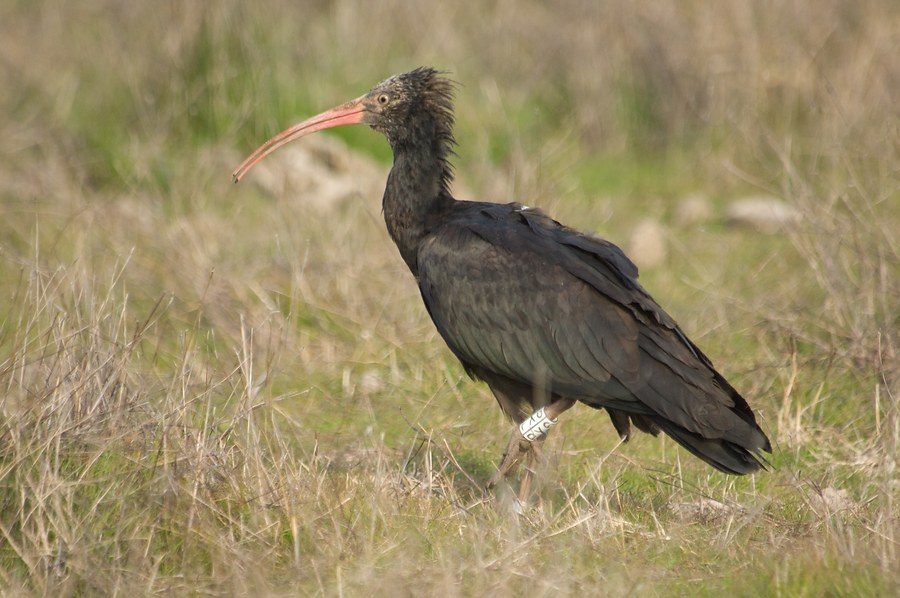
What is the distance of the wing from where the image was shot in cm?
505

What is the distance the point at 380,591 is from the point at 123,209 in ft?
16.7

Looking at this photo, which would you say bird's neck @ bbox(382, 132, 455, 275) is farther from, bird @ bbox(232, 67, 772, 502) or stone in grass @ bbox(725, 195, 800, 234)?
stone in grass @ bbox(725, 195, 800, 234)

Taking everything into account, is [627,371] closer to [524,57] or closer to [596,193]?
[596,193]

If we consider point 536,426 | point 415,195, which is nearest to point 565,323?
point 536,426

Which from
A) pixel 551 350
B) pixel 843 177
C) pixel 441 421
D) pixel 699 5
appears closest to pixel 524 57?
pixel 699 5

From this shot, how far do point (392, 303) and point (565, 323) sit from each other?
8.03 ft

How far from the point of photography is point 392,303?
761 centimetres

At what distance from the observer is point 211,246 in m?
8.02

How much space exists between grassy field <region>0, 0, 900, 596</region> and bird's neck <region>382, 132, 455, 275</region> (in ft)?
2.51

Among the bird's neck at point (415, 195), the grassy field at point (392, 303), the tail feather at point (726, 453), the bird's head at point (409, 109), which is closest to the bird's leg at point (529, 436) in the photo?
the grassy field at point (392, 303)

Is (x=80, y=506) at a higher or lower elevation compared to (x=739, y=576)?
lower

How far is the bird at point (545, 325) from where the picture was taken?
5043mm

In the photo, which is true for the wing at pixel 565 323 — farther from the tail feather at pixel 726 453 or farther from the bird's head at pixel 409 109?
the bird's head at pixel 409 109

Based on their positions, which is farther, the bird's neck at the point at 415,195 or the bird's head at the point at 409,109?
the bird's head at the point at 409,109
